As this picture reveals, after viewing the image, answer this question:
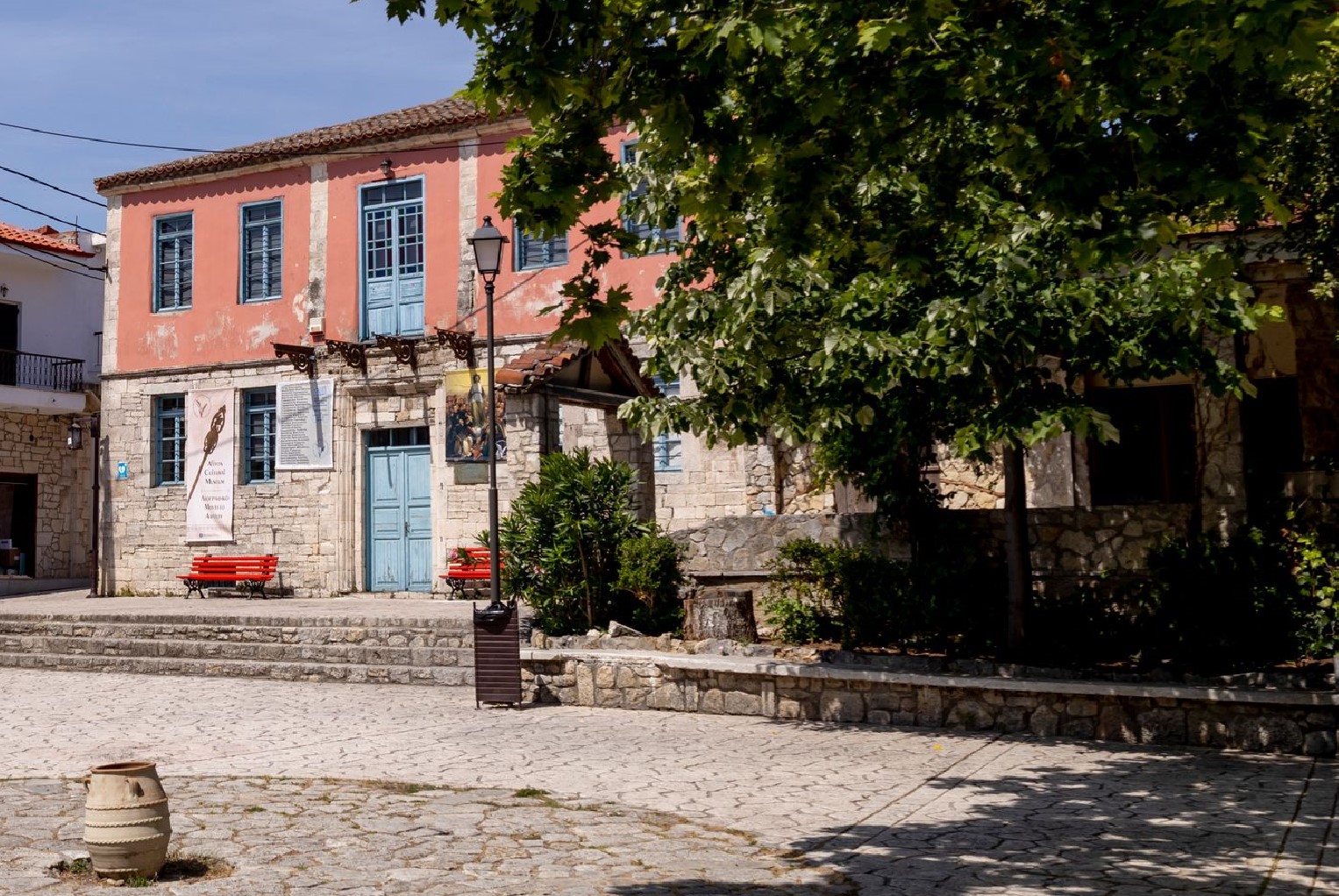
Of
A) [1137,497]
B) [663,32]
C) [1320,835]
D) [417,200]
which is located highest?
[417,200]

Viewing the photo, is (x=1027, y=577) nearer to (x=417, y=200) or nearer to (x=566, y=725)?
(x=566, y=725)

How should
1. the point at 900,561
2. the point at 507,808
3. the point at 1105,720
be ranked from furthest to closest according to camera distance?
the point at 900,561 → the point at 1105,720 → the point at 507,808

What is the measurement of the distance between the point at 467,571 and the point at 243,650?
3638 mm

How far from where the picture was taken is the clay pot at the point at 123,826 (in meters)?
5.23

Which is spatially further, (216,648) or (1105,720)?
(216,648)

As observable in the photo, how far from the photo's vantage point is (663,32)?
4.86m

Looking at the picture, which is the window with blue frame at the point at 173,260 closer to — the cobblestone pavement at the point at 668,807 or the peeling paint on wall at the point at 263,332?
the peeling paint on wall at the point at 263,332

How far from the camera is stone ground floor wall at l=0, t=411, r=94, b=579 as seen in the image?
25.0 m

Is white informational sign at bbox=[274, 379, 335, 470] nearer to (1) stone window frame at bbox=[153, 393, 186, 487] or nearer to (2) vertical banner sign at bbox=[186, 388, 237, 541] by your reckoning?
(2) vertical banner sign at bbox=[186, 388, 237, 541]

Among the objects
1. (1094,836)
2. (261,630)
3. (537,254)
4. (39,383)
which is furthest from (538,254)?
(39,383)

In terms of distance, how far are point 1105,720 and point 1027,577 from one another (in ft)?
4.76

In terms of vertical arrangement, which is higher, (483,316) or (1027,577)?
(483,316)

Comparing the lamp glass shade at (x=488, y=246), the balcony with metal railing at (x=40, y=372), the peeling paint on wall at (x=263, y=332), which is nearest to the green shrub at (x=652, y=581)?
the lamp glass shade at (x=488, y=246)

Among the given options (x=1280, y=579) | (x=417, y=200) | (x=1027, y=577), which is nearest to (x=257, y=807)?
(x=1027, y=577)
